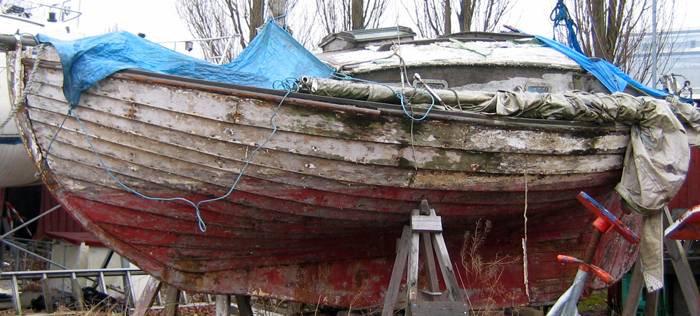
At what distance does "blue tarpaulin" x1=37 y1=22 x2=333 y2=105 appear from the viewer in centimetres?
349

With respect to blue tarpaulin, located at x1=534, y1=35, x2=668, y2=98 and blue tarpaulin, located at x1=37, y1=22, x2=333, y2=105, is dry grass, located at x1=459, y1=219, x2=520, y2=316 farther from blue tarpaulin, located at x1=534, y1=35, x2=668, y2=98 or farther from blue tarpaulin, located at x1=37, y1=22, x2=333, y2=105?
blue tarpaulin, located at x1=37, y1=22, x2=333, y2=105

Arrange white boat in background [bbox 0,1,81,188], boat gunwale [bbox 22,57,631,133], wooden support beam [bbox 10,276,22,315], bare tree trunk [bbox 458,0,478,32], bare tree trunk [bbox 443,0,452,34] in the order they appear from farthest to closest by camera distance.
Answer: bare tree trunk [bbox 443,0,452,34], bare tree trunk [bbox 458,0,478,32], white boat in background [bbox 0,1,81,188], wooden support beam [bbox 10,276,22,315], boat gunwale [bbox 22,57,631,133]

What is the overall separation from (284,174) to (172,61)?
1.03 m

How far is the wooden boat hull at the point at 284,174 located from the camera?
11.6ft

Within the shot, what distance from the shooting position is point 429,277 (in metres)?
3.91

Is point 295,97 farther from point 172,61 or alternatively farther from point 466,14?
point 466,14

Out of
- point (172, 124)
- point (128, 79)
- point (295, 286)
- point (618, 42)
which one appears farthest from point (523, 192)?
point (618, 42)

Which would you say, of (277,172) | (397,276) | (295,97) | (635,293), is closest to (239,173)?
(277,172)

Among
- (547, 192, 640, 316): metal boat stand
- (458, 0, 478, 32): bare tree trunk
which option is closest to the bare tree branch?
(458, 0, 478, 32): bare tree trunk

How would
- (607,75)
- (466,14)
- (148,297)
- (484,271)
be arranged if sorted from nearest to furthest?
(148,297), (484,271), (607,75), (466,14)

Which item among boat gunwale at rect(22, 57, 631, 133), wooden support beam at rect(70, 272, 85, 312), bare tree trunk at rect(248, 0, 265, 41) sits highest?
bare tree trunk at rect(248, 0, 265, 41)

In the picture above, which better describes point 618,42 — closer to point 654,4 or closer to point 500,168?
point 654,4

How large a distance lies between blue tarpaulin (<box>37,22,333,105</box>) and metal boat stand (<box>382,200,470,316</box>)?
121 centimetres

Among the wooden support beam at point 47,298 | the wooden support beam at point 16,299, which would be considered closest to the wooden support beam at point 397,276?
the wooden support beam at point 47,298
